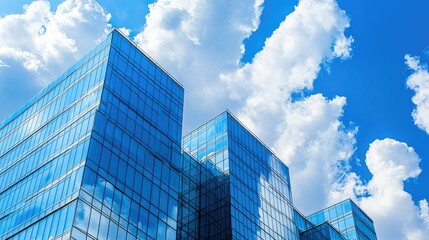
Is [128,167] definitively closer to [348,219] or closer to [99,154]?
[99,154]

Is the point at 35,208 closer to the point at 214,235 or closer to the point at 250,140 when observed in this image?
the point at 214,235

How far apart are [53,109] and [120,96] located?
11192 mm

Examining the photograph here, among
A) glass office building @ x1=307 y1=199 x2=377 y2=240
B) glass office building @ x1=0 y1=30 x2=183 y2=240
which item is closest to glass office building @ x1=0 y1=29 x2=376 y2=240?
glass office building @ x1=0 y1=30 x2=183 y2=240

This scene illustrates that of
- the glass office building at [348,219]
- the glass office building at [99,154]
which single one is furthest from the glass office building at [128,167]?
the glass office building at [348,219]

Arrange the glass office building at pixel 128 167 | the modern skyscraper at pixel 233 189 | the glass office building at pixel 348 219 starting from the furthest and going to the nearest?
the glass office building at pixel 348 219
the modern skyscraper at pixel 233 189
the glass office building at pixel 128 167

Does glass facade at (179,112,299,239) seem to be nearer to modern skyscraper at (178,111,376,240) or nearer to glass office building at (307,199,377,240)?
modern skyscraper at (178,111,376,240)

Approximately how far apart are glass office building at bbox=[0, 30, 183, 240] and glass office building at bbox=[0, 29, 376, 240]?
0.15m

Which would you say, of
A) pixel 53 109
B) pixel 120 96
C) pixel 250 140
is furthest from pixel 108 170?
pixel 250 140

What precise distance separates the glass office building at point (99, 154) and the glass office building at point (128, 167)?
0.15 metres

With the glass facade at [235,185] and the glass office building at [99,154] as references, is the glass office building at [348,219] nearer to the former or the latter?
the glass facade at [235,185]

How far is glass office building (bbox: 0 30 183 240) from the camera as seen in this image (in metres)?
55.7

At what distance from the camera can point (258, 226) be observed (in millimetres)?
79750

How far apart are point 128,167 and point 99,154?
4.25 meters

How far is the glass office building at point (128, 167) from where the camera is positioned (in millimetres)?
56875
